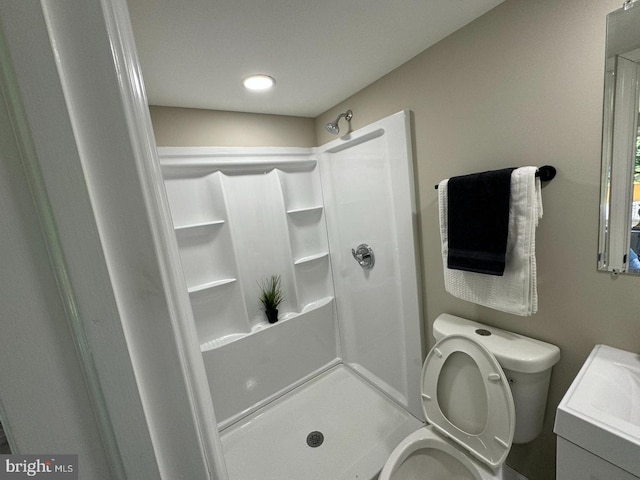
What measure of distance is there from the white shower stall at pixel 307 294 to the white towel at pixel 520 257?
474mm

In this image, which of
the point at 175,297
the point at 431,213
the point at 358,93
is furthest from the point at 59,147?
the point at 358,93

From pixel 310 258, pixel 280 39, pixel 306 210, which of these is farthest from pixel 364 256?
pixel 280 39

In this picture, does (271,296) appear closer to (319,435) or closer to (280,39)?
(319,435)

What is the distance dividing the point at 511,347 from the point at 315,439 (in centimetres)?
136

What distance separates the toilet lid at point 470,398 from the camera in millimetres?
1043

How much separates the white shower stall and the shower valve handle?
51mm

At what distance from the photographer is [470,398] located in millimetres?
1172

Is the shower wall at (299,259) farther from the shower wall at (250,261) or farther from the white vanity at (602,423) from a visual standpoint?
the white vanity at (602,423)

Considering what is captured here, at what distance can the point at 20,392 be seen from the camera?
0.76 ft

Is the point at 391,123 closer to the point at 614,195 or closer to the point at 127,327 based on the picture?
the point at 614,195

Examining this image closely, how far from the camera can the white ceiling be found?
0.91 meters

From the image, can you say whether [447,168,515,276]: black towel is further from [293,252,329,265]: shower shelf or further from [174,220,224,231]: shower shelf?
[174,220,224,231]: shower shelf

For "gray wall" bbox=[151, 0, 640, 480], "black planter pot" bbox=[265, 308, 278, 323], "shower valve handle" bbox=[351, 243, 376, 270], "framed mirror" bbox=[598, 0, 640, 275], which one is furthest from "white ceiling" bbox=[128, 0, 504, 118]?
"black planter pot" bbox=[265, 308, 278, 323]

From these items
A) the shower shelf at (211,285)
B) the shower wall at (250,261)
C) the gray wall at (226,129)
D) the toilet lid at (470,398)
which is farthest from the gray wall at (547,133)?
the shower shelf at (211,285)
